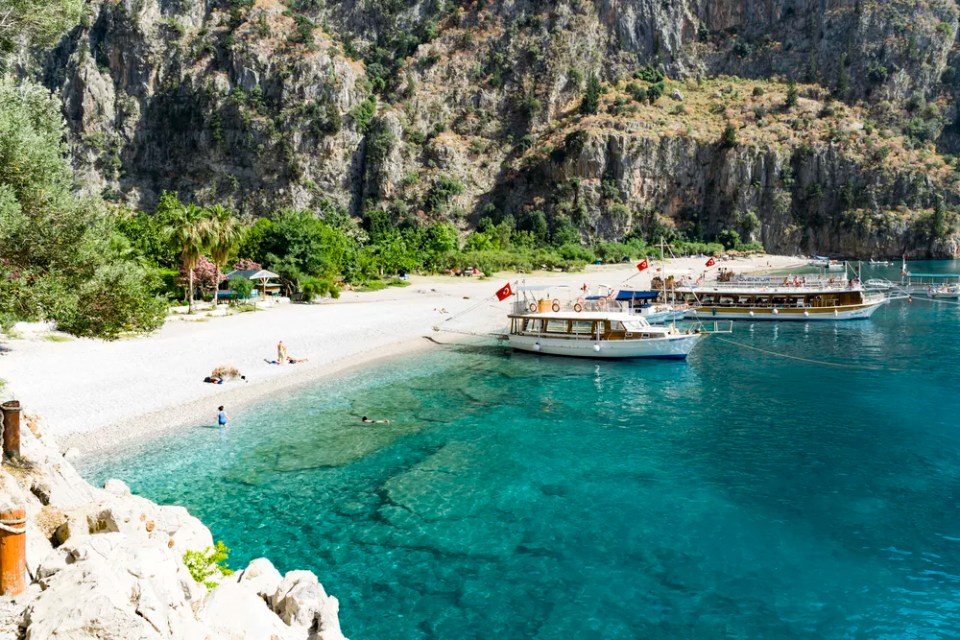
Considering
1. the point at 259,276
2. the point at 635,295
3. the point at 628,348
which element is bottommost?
the point at 628,348

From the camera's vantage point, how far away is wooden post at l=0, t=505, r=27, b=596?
7875mm

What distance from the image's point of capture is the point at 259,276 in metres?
61.7

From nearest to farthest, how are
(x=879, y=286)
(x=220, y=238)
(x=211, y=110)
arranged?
(x=220, y=238) → (x=879, y=286) → (x=211, y=110)

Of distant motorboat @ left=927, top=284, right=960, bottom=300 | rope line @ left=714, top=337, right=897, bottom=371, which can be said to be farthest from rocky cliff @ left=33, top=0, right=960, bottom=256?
rope line @ left=714, top=337, right=897, bottom=371

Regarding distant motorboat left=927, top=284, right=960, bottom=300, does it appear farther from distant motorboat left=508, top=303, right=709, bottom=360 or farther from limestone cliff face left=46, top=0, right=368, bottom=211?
limestone cliff face left=46, top=0, right=368, bottom=211

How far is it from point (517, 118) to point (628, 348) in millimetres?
125845

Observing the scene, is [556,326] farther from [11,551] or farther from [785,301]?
[11,551]

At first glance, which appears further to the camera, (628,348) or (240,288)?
(240,288)

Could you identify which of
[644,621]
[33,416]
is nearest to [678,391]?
[644,621]

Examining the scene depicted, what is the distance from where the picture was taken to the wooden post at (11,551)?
7.88 m

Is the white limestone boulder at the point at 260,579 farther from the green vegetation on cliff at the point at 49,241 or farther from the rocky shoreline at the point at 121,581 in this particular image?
the green vegetation on cliff at the point at 49,241

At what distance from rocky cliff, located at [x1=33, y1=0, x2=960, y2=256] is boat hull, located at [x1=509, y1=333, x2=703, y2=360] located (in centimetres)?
9803

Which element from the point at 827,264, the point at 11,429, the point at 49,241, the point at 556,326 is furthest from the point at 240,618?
the point at 827,264

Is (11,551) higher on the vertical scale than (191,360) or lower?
higher
